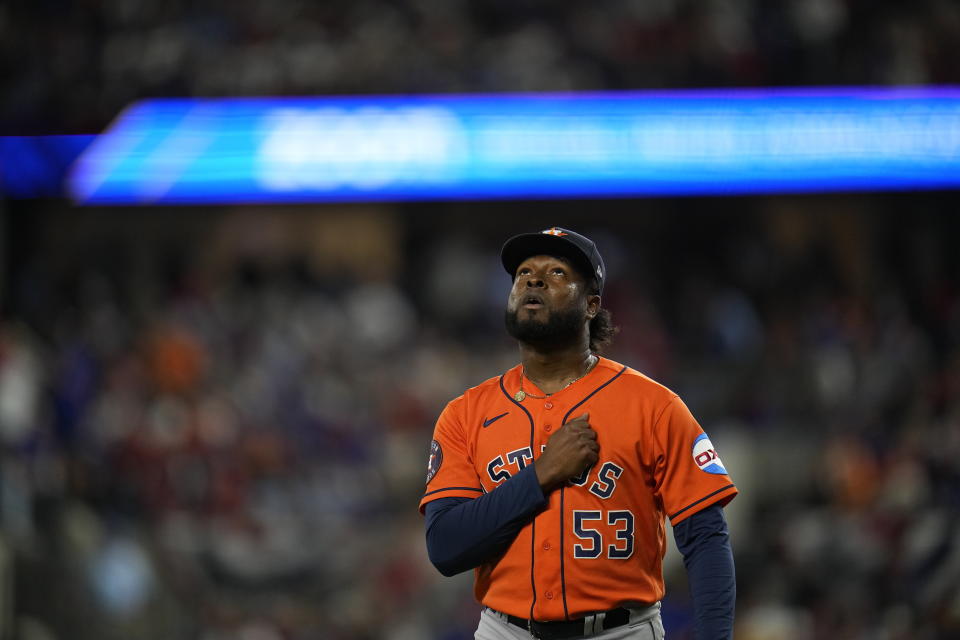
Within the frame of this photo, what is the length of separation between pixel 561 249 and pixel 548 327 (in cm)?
16

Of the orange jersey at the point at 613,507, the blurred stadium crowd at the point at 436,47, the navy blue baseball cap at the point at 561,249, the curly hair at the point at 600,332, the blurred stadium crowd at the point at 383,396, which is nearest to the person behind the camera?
the orange jersey at the point at 613,507

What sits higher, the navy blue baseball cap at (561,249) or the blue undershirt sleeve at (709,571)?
the navy blue baseball cap at (561,249)

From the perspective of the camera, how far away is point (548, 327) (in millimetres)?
2027

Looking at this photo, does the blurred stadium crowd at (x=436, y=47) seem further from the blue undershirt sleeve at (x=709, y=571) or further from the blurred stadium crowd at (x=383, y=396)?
the blue undershirt sleeve at (x=709, y=571)

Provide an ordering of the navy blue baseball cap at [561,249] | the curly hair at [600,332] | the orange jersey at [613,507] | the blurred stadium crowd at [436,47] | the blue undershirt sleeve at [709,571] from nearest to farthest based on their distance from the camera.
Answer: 1. the blue undershirt sleeve at [709,571]
2. the orange jersey at [613,507]
3. the navy blue baseball cap at [561,249]
4. the curly hair at [600,332]
5. the blurred stadium crowd at [436,47]

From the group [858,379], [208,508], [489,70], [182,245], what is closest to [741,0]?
[489,70]

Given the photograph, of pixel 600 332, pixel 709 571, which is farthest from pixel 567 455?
pixel 600 332

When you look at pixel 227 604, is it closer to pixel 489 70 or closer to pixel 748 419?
pixel 748 419

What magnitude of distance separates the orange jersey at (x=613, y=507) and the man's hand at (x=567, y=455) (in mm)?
36

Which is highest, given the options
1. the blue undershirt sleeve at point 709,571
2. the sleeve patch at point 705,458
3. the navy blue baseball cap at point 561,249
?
the navy blue baseball cap at point 561,249

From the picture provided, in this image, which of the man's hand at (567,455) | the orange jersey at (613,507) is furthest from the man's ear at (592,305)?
the man's hand at (567,455)

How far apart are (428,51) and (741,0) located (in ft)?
7.52

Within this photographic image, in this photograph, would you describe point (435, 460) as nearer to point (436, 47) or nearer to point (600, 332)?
point (600, 332)

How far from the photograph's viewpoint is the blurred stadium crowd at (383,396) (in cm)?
636
